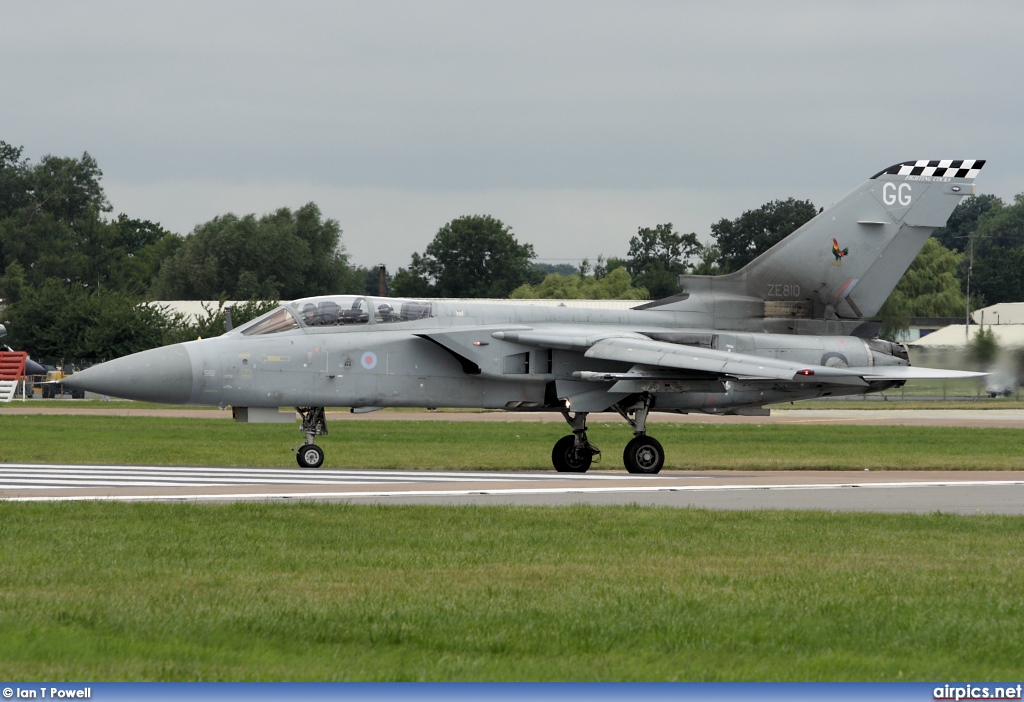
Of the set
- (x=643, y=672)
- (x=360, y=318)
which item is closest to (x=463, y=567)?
(x=643, y=672)

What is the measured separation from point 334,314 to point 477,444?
9.09 meters

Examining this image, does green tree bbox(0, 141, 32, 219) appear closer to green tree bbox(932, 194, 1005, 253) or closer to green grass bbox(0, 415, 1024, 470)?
green grass bbox(0, 415, 1024, 470)

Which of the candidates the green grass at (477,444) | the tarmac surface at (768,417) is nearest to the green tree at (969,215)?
the tarmac surface at (768,417)

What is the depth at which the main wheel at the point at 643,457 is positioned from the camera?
66.0 ft

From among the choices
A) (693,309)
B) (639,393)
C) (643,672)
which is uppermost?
(693,309)

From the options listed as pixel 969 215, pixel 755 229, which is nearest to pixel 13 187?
pixel 755 229

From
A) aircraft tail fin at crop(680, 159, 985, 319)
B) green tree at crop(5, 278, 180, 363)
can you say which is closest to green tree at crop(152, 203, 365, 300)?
green tree at crop(5, 278, 180, 363)

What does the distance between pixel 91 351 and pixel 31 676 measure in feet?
220

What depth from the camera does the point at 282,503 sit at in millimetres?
13531

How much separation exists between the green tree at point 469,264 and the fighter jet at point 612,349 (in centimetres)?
8534

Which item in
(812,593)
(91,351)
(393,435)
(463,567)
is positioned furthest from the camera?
(91,351)

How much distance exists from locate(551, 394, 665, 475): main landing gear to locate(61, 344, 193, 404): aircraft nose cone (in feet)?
18.6

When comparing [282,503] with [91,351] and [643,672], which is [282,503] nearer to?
[643,672]

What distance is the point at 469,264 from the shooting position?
110188 millimetres
